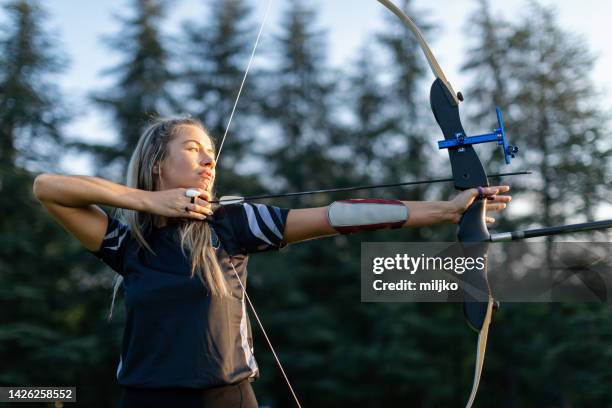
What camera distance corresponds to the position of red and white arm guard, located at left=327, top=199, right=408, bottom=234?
1.50 metres

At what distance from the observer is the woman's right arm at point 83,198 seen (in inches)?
60.0

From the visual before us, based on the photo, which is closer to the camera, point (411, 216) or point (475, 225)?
point (411, 216)

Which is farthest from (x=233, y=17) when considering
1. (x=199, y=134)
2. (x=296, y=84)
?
(x=199, y=134)

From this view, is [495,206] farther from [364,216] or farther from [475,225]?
[364,216]

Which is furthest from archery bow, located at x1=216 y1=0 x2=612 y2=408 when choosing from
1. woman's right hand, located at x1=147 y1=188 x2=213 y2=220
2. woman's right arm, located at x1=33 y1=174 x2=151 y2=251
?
woman's right arm, located at x1=33 y1=174 x2=151 y2=251

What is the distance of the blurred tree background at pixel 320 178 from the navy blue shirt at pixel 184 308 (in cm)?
850

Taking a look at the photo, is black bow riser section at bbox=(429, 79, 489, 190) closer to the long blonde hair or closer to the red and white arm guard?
the red and white arm guard

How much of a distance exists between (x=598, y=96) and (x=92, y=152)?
8850mm

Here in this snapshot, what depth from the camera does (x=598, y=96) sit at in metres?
10.8

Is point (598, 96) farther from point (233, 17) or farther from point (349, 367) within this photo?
point (233, 17)

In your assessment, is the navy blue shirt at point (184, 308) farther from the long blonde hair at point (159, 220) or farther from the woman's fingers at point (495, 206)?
the woman's fingers at point (495, 206)

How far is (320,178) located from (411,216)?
12.3m

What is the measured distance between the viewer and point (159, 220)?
160 centimetres

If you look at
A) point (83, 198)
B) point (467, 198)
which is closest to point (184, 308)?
point (83, 198)
